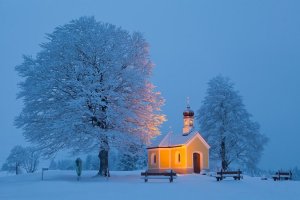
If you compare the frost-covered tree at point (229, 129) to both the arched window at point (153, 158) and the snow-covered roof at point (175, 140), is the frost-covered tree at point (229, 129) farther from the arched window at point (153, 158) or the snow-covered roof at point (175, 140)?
the arched window at point (153, 158)

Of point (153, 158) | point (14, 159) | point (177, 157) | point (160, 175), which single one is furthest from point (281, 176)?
point (14, 159)

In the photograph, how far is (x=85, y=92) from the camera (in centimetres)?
3086

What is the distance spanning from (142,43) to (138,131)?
312 inches

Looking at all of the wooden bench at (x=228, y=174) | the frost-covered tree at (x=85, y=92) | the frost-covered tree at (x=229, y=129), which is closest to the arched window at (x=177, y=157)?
the frost-covered tree at (x=229, y=129)

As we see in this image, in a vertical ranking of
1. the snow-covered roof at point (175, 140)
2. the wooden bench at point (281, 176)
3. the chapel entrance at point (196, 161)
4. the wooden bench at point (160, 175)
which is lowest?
the wooden bench at point (281, 176)

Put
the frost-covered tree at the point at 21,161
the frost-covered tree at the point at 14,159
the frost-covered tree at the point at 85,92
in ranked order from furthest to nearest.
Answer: the frost-covered tree at the point at 14,159
the frost-covered tree at the point at 21,161
the frost-covered tree at the point at 85,92

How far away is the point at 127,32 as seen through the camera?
35719 millimetres

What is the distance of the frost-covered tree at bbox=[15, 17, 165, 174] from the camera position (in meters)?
31.8

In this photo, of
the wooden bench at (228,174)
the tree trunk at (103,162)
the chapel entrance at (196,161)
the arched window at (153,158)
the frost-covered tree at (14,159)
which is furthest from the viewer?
the frost-covered tree at (14,159)

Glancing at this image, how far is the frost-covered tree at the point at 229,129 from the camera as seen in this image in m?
46.6

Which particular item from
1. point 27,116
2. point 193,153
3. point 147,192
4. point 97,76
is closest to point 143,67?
point 97,76

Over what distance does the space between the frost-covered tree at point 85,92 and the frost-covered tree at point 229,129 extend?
1395 centimetres

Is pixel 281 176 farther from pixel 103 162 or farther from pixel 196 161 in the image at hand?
pixel 103 162

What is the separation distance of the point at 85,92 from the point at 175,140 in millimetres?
17477
